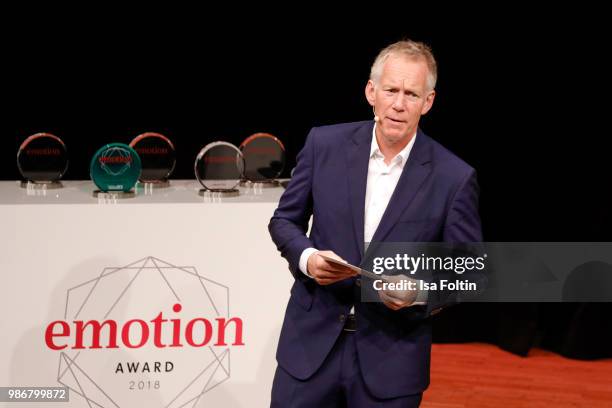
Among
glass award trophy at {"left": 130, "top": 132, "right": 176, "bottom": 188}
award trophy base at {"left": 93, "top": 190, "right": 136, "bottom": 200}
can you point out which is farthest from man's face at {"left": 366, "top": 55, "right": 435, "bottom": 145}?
glass award trophy at {"left": 130, "top": 132, "right": 176, "bottom": 188}

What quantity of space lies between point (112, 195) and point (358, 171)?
1.42m

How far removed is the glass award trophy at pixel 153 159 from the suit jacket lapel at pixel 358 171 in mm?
1624

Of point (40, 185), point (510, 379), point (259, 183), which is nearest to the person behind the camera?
point (40, 185)

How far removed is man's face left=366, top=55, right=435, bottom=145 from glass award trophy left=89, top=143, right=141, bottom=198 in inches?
59.8

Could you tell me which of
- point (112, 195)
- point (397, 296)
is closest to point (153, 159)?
point (112, 195)

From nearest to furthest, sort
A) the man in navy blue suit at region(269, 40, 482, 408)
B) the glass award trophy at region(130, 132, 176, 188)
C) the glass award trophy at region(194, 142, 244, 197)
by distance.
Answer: the man in navy blue suit at region(269, 40, 482, 408) → the glass award trophy at region(194, 142, 244, 197) → the glass award trophy at region(130, 132, 176, 188)

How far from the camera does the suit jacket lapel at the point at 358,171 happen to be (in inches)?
89.4

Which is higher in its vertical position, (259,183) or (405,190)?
(405,190)

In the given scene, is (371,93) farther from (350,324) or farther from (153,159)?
(153,159)

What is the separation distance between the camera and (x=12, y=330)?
Answer: 317 centimetres

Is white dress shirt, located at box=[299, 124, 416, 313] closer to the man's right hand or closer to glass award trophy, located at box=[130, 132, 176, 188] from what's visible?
the man's right hand

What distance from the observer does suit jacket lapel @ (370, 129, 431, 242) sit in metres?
2.25

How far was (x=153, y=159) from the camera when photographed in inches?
151

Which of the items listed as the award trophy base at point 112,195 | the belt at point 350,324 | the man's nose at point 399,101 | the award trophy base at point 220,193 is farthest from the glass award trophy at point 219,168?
the man's nose at point 399,101
